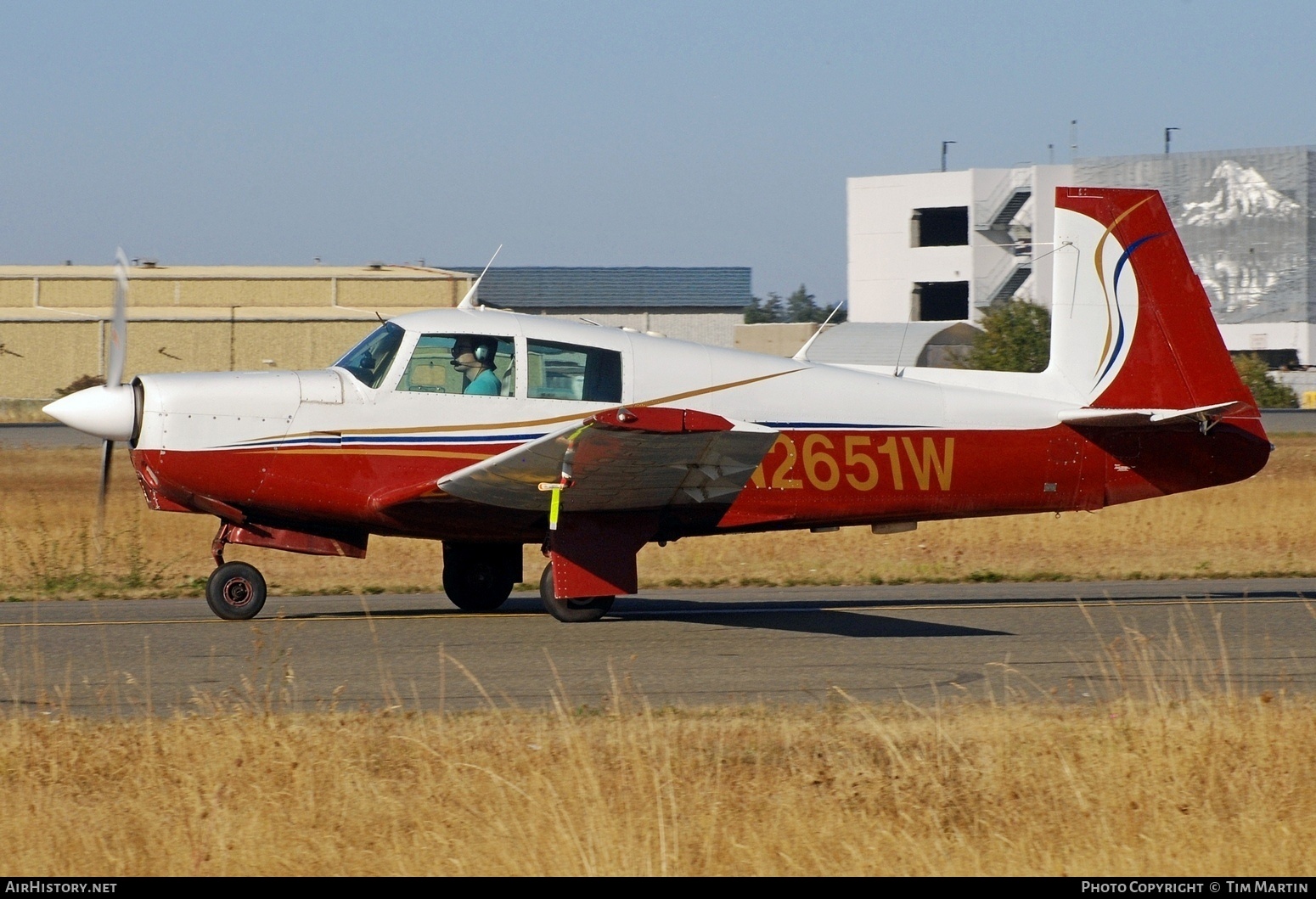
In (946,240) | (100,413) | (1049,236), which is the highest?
(946,240)

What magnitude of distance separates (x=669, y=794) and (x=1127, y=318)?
7627 millimetres

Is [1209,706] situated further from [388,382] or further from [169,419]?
[169,419]

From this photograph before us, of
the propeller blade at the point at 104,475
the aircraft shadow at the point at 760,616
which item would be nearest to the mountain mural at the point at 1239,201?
the aircraft shadow at the point at 760,616

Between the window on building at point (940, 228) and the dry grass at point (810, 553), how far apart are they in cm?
5336

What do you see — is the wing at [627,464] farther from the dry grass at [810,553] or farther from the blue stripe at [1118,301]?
the dry grass at [810,553]

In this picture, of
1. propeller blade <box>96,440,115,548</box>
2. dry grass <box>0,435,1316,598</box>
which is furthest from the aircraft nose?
dry grass <box>0,435,1316,598</box>

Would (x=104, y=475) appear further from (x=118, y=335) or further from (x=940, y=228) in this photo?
(x=940, y=228)

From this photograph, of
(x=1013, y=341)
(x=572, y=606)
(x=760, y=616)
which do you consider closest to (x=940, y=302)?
(x=1013, y=341)

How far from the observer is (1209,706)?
6.25 m

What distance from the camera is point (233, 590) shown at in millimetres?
10234

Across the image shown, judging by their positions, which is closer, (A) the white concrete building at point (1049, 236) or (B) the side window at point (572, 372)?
(B) the side window at point (572, 372)

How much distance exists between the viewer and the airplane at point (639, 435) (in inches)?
384

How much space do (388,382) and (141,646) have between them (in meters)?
2.45

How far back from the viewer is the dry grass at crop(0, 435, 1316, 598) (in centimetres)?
1377
